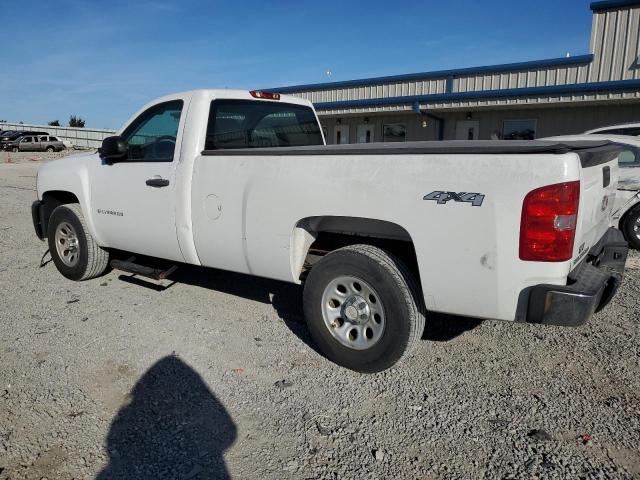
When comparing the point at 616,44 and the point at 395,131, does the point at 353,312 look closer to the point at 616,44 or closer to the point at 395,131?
the point at 616,44

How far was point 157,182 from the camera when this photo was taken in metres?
4.54

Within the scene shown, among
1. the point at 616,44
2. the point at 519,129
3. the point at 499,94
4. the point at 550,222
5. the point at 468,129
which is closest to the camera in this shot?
the point at 550,222

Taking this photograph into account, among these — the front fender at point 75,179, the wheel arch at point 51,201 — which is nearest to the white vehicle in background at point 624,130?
the front fender at point 75,179

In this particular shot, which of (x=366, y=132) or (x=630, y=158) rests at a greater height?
(x=366, y=132)

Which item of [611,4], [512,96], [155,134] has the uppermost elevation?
[611,4]

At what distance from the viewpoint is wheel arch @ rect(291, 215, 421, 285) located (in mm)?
3484

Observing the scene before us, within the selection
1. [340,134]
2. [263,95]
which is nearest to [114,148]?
[263,95]

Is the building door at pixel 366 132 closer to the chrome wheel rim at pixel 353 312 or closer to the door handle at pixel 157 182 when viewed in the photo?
the door handle at pixel 157 182

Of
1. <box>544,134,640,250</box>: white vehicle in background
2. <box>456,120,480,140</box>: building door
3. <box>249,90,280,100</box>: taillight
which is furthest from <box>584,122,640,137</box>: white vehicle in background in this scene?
<box>456,120,480,140</box>: building door

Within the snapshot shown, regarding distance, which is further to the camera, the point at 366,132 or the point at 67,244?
the point at 366,132

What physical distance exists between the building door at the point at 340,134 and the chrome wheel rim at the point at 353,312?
18.5 m

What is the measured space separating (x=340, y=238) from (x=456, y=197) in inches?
51.2

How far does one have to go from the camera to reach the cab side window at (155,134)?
4680 mm

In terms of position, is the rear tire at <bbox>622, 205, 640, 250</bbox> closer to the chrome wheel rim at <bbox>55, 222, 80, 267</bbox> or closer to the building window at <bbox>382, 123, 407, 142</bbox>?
the chrome wheel rim at <bbox>55, 222, 80, 267</bbox>
